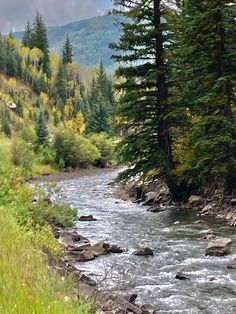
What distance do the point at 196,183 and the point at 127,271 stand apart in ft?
48.6

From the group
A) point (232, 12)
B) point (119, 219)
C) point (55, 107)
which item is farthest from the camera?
point (55, 107)

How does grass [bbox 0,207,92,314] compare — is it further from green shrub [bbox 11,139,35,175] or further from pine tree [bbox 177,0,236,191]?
green shrub [bbox 11,139,35,175]

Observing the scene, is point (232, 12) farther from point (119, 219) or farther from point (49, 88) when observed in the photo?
point (49, 88)

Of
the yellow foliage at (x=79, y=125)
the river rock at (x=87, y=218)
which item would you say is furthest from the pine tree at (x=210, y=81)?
the yellow foliage at (x=79, y=125)

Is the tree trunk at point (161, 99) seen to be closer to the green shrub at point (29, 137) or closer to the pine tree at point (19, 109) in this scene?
the green shrub at point (29, 137)

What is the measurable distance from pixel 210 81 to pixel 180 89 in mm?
2996

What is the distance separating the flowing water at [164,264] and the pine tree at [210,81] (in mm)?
2928

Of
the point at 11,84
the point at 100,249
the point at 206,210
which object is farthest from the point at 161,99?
the point at 11,84

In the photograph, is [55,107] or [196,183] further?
[55,107]

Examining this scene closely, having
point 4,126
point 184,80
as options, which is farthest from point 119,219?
point 4,126

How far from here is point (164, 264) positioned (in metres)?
13.8

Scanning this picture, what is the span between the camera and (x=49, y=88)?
162875mm

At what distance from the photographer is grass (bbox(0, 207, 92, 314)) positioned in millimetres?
4195

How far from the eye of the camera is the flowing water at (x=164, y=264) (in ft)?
34.4
